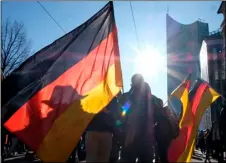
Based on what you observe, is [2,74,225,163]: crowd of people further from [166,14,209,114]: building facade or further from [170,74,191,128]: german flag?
[166,14,209,114]: building facade

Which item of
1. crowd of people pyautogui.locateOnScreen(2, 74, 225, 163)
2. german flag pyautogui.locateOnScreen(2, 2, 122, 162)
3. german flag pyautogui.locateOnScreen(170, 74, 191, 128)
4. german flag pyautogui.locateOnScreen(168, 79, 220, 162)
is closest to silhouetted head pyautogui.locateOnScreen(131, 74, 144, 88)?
crowd of people pyautogui.locateOnScreen(2, 74, 225, 163)

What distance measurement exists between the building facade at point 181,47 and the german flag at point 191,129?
4634 inches

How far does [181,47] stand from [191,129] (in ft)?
459

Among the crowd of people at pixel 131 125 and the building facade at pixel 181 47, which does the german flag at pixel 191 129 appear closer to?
the crowd of people at pixel 131 125

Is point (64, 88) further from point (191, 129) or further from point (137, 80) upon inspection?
point (191, 129)

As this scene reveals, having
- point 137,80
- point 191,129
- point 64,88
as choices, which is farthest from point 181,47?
point 137,80

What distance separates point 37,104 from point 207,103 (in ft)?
14.3

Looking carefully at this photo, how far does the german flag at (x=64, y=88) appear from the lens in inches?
248

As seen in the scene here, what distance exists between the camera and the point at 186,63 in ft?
459

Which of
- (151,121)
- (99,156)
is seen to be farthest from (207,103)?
(99,156)

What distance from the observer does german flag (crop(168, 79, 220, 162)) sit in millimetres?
7070

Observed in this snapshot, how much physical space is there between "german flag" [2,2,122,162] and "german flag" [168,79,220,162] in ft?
5.09

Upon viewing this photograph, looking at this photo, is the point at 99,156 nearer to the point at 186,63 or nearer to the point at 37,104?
the point at 37,104

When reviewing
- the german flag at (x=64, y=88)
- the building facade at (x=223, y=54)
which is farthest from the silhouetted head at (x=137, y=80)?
the building facade at (x=223, y=54)
